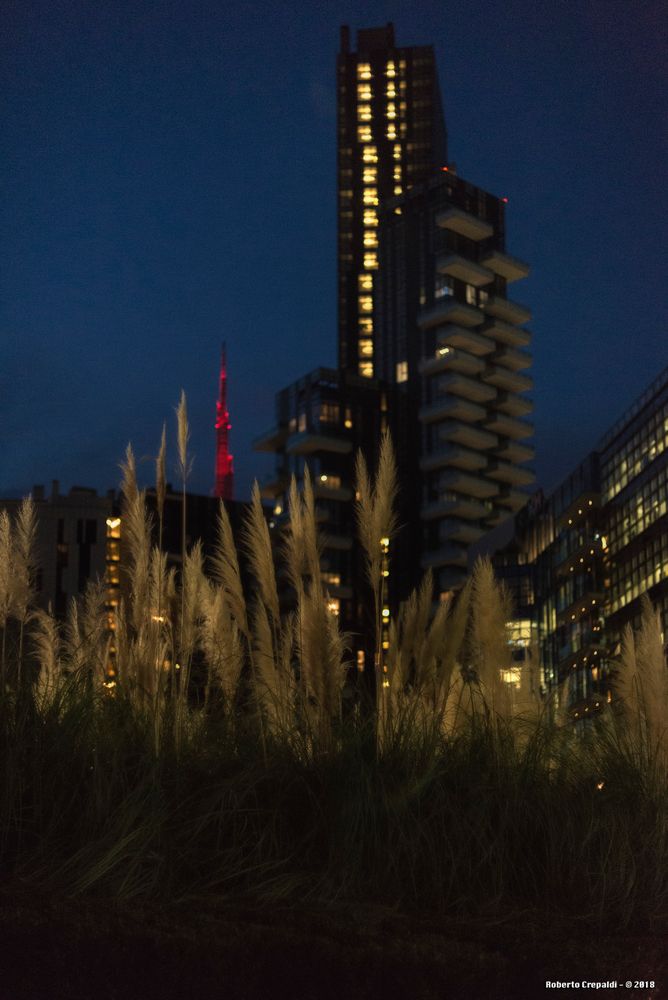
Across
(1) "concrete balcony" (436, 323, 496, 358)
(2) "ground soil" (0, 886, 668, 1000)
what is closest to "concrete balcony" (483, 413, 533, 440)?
(1) "concrete balcony" (436, 323, 496, 358)

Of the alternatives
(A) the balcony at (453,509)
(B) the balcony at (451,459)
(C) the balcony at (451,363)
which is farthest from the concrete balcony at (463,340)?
(A) the balcony at (453,509)

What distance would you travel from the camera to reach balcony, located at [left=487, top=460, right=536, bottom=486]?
335ft

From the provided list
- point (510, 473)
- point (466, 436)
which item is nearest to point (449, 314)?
point (466, 436)

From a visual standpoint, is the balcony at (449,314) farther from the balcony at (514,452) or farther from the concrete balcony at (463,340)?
the balcony at (514,452)

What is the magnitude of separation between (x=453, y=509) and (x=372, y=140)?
9602 centimetres

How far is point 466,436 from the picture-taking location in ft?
323

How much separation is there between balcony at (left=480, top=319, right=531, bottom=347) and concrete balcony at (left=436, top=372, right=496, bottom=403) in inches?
159

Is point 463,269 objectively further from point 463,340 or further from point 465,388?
point 465,388

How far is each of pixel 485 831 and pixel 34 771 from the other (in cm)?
205

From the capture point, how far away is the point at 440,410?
98125mm

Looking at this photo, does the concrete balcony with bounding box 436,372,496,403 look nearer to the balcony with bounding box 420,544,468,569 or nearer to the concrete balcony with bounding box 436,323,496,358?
the concrete balcony with bounding box 436,323,496,358

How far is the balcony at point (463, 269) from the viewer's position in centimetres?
9962

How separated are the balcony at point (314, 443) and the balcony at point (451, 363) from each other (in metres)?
8.46

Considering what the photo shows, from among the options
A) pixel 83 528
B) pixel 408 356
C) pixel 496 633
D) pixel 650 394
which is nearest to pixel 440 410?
pixel 408 356
